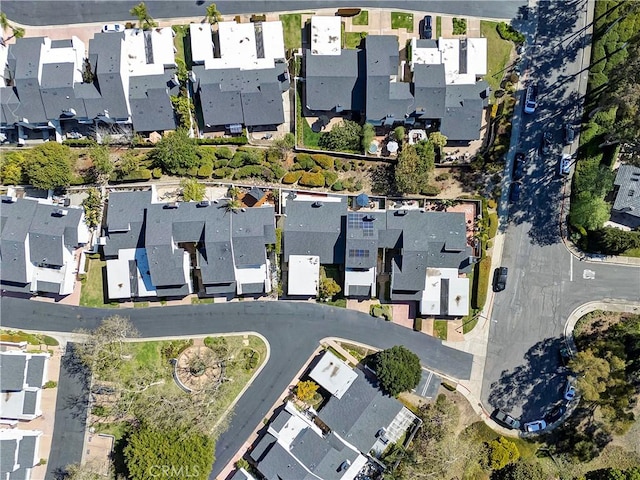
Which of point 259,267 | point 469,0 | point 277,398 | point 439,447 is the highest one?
point 469,0

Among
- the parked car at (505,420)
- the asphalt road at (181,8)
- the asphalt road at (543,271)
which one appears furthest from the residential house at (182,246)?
the parked car at (505,420)

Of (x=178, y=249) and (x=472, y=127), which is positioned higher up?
(x=472, y=127)

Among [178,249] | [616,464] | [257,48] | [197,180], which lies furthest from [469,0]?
[616,464]

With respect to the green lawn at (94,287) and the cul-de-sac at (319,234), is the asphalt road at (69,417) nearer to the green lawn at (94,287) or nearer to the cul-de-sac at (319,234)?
the cul-de-sac at (319,234)

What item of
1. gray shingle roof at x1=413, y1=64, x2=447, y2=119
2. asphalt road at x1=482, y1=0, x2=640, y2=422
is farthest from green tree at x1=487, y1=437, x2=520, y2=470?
gray shingle roof at x1=413, y1=64, x2=447, y2=119

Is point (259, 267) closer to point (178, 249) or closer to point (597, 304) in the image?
point (178, 249)

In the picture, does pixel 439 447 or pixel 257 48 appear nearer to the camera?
pixel 439 447
